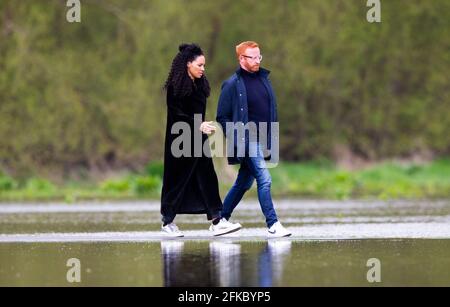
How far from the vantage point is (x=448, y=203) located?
2453cm

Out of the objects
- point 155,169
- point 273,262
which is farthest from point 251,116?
point 155,169

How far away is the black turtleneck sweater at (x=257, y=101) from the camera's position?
16297 mm

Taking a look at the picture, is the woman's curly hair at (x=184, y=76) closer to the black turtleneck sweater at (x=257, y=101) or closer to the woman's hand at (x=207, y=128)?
the black turtleneck sweater at (x=257, y=101)

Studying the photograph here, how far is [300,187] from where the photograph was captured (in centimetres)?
3306

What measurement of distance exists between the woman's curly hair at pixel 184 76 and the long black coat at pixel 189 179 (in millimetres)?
86

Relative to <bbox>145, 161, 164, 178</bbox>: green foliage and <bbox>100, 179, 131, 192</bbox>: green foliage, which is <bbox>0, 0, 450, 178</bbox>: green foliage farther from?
<bbox>100, 179, 131, 192</bbox>: green foliage

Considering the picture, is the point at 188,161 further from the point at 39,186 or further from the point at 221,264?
the point at 39,186

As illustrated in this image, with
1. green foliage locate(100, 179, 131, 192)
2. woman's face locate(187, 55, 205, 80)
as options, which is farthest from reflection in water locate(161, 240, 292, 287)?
green foliage locate(100, 179, 131, 192)

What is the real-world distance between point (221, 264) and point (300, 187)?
2011cm

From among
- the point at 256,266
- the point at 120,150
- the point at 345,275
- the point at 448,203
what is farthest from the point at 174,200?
the point at 120,150

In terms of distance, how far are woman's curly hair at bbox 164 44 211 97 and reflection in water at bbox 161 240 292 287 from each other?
73.8 inches

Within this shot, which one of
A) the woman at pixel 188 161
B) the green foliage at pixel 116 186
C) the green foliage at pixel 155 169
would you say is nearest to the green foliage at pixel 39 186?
the green foliage at pixel 116 186

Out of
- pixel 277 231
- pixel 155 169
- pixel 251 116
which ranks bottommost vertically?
→ pixel 277 231

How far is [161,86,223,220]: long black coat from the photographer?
16.4 m
